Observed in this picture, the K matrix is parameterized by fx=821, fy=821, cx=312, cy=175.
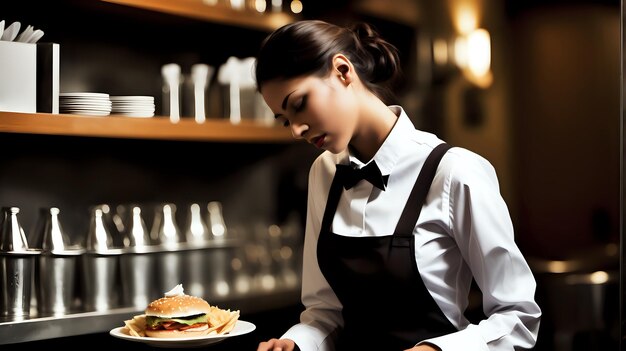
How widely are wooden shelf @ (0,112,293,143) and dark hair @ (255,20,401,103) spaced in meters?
0.96

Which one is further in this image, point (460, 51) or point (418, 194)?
point (460, 51)

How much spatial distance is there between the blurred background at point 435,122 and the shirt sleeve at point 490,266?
41.6 inches

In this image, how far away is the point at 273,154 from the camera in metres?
3.35

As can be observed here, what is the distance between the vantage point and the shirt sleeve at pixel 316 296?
1.62 m

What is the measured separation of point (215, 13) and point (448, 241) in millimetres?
1575

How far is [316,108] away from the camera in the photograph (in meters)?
1.55

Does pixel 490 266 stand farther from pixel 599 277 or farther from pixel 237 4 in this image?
pixel 237 4

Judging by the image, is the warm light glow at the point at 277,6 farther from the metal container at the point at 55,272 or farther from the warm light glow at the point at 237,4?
the metal container at the point at 55,272

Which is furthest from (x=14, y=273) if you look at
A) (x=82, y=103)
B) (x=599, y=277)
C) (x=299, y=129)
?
(x=599, y=277)

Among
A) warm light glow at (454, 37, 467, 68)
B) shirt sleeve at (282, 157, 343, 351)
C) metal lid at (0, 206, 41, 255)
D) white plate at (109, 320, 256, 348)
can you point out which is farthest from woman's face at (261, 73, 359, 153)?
warm light glow at (454, 37, 467, 68)

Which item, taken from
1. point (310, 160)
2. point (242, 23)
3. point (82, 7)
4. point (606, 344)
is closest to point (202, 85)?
point (242, 23)

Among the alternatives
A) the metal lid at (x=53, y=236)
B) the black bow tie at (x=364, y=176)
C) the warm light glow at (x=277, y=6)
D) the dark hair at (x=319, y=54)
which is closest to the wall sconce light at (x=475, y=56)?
the warm light glow at (x=277, y=6)

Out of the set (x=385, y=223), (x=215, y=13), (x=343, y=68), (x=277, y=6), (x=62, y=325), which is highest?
(x=277, y=6)

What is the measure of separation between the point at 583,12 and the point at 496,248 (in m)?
1.26
